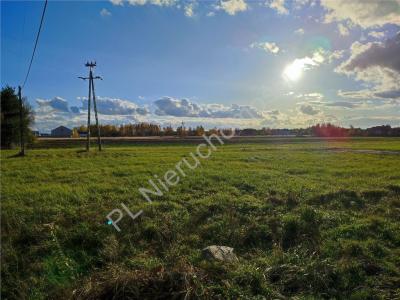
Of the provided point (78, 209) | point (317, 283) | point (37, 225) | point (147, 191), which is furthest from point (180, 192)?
point (317, 283)

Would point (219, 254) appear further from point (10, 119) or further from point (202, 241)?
point (10, 119)

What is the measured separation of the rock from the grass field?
0.60 ft

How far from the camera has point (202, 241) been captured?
7.66 meters

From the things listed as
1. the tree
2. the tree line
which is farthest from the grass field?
the tree line

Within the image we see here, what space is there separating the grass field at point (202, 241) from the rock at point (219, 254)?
18 cm

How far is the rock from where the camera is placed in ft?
21.2

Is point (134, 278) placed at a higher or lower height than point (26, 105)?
lower

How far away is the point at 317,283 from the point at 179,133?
3744 inches

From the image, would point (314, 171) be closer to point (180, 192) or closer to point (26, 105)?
point (180, 192)

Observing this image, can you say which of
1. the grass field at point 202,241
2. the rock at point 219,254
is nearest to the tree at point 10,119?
the grass field at point 202,241

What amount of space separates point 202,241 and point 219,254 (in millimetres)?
1141

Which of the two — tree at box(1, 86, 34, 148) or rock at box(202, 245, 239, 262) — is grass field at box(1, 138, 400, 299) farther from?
tree at box(1, 86, 34, 148)

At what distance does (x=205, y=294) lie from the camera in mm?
5332

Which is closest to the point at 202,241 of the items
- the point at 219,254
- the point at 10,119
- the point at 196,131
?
the point at 219,254
